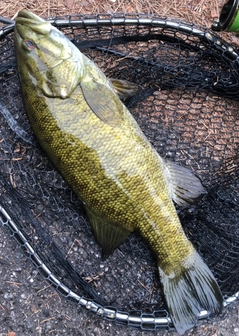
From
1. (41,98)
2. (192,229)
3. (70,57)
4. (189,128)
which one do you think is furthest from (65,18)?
(192,229)

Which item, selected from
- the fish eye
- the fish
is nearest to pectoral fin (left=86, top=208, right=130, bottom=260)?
the fish

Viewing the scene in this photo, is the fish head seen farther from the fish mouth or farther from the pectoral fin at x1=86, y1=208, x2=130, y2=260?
the pectoral fin at x1=86, y1=208, x2=130, y2=260

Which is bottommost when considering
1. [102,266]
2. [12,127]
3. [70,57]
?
[102,266]

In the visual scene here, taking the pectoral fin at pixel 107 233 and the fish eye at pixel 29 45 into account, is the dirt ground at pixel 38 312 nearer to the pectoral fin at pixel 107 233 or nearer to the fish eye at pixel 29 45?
the pectoral fin at pixel 107 233

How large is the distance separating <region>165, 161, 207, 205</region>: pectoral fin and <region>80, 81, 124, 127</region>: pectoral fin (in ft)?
1.48

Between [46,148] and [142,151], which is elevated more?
[142,151]

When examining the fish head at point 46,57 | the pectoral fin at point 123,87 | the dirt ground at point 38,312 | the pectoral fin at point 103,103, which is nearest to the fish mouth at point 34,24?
the fish head at point 46,57

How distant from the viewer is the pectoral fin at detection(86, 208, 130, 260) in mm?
2027

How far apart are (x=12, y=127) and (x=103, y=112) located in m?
0.63

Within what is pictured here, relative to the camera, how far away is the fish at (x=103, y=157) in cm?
188

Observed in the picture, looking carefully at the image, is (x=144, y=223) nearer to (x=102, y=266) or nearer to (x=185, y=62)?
(x=102, y=266)

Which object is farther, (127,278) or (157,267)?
(127,278)

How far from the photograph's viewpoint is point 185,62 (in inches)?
89.0

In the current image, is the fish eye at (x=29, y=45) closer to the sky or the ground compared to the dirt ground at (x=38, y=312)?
closer to the sky
